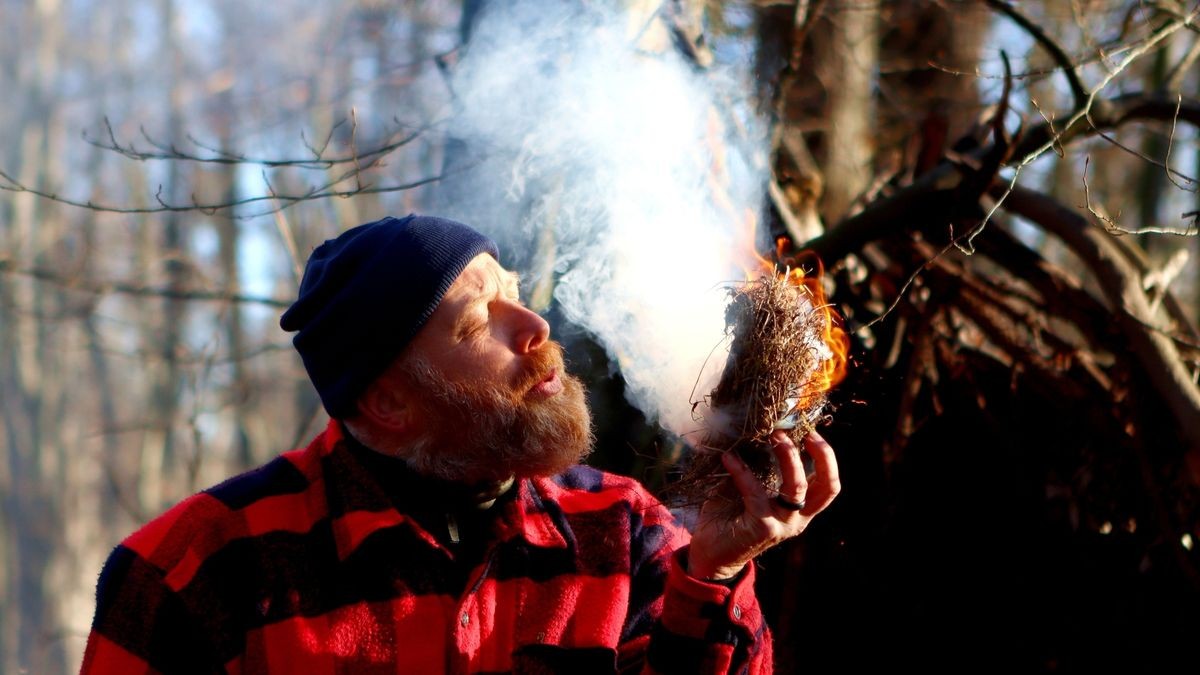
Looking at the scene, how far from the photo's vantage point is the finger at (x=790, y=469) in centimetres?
238

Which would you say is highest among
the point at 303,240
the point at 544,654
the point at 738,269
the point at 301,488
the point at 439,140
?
the point at 303,240

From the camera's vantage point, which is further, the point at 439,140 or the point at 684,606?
the point at 439,140

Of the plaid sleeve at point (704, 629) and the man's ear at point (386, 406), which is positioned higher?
the man's ear at point (386, 406)

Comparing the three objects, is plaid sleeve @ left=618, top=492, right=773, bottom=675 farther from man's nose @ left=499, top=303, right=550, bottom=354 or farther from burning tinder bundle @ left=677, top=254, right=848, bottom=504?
man's nose @ left=499, top=303, right=550, bottom=354

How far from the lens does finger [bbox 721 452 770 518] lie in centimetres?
240

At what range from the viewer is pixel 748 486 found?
7.94ft

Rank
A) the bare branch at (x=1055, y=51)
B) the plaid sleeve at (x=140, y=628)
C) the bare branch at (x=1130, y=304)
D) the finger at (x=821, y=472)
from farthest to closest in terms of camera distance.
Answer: the bare branch at (x=1055, y=51), the bare branch at (x=1130, y=304), the finger at (x=821, y=472), the plaid sleeve at (x=140, y=628)

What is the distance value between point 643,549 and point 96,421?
2675cm

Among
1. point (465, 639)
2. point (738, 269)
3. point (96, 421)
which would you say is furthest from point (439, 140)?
point (96, 421)

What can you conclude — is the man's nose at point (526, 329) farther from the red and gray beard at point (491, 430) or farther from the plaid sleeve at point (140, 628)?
the plaid sleeve at point (140, 628)

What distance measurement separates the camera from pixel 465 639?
2398mm

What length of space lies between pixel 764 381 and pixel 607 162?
1.17 meters

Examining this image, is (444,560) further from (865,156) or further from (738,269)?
(865,156)

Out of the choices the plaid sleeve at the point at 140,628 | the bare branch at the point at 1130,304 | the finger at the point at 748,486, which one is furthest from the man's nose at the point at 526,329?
the bare branch at the point at 1130,304
